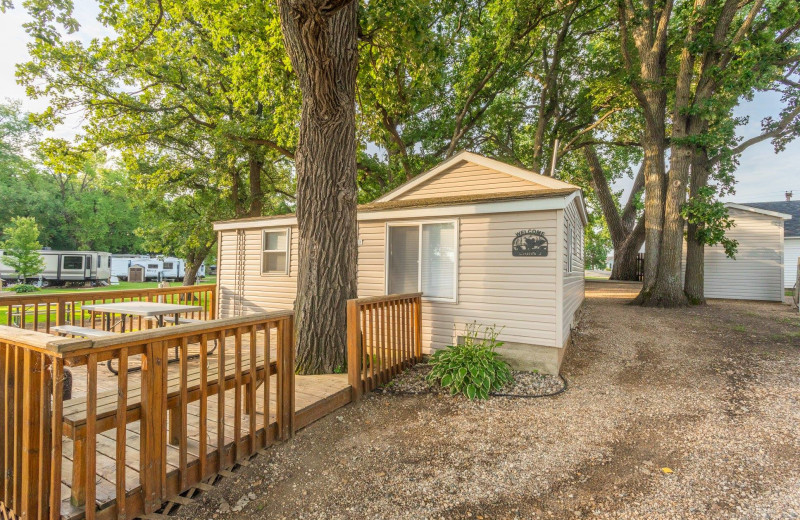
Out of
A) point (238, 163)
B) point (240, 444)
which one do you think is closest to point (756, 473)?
point (240, 444)

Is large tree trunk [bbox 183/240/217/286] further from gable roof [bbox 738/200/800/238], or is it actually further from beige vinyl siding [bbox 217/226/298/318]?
gable roof [bbox 738/200/800/238]

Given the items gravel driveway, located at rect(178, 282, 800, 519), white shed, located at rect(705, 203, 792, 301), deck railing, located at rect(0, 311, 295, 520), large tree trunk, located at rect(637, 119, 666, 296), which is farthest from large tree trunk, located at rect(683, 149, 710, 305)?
deck railing, located at rect(0, 311, 295, 520)

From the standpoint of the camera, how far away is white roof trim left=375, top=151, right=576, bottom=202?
6.36 meters

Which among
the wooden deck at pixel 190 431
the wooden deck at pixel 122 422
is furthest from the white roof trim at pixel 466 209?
the wooden deck at pixel 122 422

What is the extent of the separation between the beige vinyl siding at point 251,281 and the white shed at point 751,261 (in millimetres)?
14614

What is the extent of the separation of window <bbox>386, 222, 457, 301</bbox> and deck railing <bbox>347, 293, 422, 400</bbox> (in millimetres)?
427

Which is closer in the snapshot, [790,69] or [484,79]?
[790,69]

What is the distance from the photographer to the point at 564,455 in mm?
3078

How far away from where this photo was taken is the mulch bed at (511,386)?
4.51m

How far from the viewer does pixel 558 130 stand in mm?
14445

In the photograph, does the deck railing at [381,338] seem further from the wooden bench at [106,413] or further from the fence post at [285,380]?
the wooden bench at [106,413]

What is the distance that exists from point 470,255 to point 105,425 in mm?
4610

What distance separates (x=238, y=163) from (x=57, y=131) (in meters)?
5.16

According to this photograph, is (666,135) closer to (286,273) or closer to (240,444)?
(286,273)
